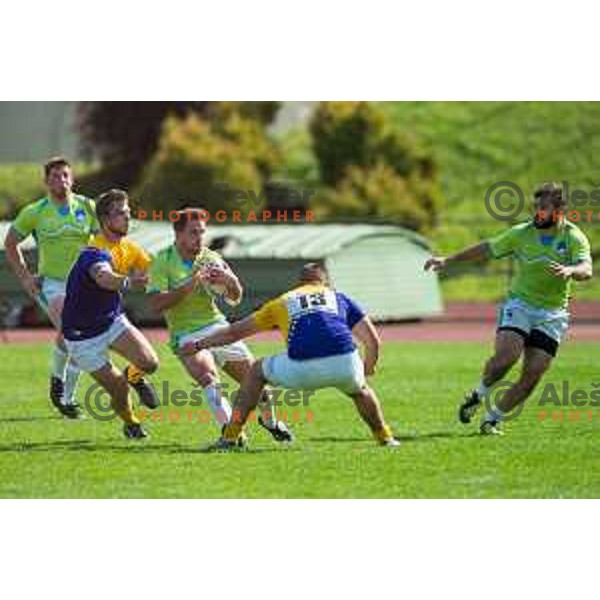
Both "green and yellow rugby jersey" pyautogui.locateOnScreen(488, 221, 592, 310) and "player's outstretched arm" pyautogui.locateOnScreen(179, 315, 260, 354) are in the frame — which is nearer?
"player's outstretched arm" pyautogui.locateOnScreen(179, 315, 260, 354)

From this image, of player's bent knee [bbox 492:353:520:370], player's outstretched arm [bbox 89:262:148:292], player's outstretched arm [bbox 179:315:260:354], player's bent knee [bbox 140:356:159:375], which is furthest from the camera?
player's bent knee [bbox 492:353:520:370]

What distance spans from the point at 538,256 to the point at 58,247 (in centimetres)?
411

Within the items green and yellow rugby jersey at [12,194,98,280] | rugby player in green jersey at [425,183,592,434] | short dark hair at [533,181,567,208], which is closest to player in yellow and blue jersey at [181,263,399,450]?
rugby player in green jersey at [425,183,592,434]

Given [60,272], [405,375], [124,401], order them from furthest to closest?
[405,375], [60,272], [124,401]

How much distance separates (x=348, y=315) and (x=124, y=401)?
190 cm

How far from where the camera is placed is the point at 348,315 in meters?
10.8

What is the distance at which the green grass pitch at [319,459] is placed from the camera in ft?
32.1

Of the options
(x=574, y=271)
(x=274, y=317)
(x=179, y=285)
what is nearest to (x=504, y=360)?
(x=574, y=271)

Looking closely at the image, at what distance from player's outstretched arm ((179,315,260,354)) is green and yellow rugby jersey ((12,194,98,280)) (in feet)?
8.96

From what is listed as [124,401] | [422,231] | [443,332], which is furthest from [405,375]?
[422,231]

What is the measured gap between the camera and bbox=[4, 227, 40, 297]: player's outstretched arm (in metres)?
13.2

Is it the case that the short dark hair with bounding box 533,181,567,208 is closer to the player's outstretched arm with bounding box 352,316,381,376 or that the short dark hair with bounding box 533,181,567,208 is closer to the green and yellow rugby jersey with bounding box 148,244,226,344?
the player's outstretched arm with bounding box 352,316,381,376

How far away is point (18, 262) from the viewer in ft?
43.6

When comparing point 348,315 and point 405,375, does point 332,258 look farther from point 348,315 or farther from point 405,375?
point 348,315
